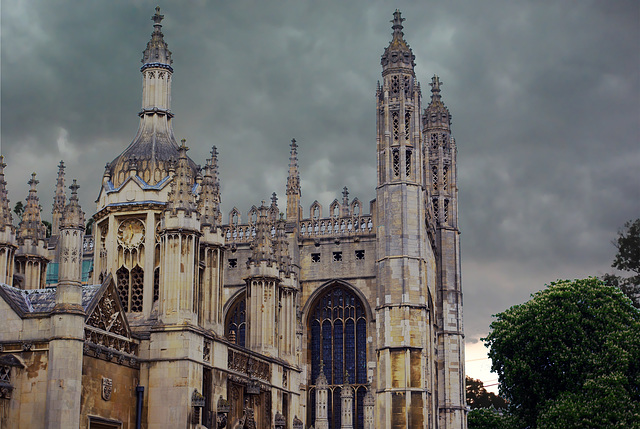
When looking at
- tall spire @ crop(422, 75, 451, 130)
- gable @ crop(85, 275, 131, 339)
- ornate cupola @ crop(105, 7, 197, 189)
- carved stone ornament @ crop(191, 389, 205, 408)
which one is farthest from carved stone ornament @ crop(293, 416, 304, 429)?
tall spire @ crop(422, 75, 451, 130)

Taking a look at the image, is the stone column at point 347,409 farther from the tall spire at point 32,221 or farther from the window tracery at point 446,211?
the tall spire at point 32,221

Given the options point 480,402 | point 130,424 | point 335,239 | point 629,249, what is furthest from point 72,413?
point 480,402

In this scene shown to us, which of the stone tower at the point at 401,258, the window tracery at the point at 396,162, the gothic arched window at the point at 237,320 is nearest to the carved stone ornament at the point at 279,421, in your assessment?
the stone tower at the point at 401,258

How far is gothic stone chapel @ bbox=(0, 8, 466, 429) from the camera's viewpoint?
2009 centimetres

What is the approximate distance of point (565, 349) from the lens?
39.2 meters

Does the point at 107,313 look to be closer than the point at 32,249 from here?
Yes

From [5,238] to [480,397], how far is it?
216ft

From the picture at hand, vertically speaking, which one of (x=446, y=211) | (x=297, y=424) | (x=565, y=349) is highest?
(x=446, y=211)

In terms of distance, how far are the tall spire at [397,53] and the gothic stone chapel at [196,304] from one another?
1.33 ft

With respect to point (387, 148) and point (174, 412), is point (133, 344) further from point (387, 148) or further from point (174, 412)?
point (387, 148)

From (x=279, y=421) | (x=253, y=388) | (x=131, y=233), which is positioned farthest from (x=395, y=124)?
(x=253, y=388)

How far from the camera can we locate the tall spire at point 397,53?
176 ft

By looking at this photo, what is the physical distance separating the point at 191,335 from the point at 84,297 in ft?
8.63

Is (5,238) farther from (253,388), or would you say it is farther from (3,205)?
(253,388)
